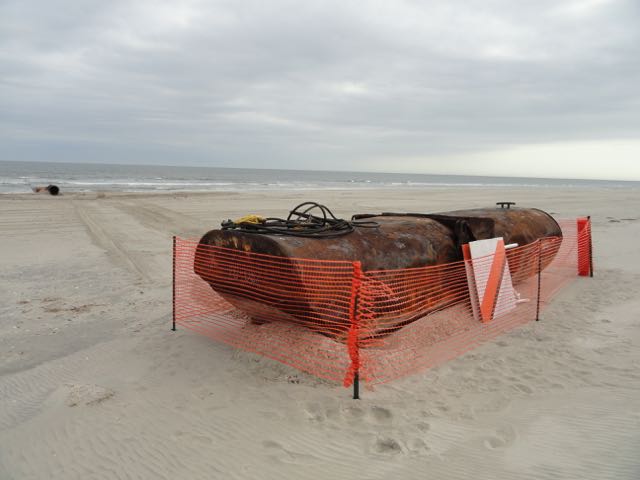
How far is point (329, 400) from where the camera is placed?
4141mm

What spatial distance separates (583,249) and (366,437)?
7.62 m

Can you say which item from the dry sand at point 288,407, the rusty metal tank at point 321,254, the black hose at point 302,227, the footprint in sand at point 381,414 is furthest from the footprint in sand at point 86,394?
the footprint in sand at point 381,414

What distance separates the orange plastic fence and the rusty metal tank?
18 millimetres

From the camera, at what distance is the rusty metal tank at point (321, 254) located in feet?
15.3

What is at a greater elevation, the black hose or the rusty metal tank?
the black hose

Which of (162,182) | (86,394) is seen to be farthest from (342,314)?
(162,182)

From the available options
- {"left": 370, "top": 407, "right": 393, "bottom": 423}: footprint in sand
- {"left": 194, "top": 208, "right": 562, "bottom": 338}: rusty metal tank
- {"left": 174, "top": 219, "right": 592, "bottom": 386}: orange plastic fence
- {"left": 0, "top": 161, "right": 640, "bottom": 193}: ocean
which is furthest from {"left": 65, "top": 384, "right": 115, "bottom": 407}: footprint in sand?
{"left": 0, "top": 161, "right": 640, "bottom": 193}: ocean

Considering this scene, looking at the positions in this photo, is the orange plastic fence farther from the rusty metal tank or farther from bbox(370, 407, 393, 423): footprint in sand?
bbox(370, 407, 393, 423): footprint in sand

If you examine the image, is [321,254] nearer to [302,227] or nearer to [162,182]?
[302,227]

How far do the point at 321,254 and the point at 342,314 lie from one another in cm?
70

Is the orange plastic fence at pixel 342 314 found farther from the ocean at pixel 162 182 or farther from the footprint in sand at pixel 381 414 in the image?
the ocean at pixel 162 182

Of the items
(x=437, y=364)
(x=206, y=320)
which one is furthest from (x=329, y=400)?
(x=206, y=320)

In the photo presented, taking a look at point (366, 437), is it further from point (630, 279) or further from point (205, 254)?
point (630, 279)

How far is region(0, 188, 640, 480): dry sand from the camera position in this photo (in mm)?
3295
